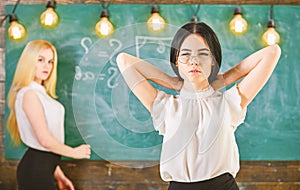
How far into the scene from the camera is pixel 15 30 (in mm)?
2998

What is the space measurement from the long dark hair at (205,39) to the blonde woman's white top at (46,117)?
0.63 meters

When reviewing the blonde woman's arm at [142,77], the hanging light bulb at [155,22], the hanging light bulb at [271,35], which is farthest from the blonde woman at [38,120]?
the hanging light bulb at [271,35]

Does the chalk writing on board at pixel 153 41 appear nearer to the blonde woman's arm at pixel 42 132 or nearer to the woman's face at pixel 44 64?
the woman's face at pixel 44 64

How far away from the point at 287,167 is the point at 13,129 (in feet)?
4.59

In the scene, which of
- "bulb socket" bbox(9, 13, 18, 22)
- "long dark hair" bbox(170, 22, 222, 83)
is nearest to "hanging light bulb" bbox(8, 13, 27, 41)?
"bulb socket" bbox(9, 13, 18, 22)

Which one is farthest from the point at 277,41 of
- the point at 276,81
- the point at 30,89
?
the point at 30,89

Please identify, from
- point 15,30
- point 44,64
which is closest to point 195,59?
point 44,64

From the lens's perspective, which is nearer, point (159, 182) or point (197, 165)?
point (197, 165)

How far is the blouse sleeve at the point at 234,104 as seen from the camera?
2.77m

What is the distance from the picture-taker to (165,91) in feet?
9.59

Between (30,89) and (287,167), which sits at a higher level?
(30,89)

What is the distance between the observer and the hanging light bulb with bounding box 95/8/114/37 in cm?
296

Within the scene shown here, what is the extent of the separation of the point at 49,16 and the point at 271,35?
1.12 metres

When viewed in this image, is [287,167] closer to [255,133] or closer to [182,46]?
[255,133]
